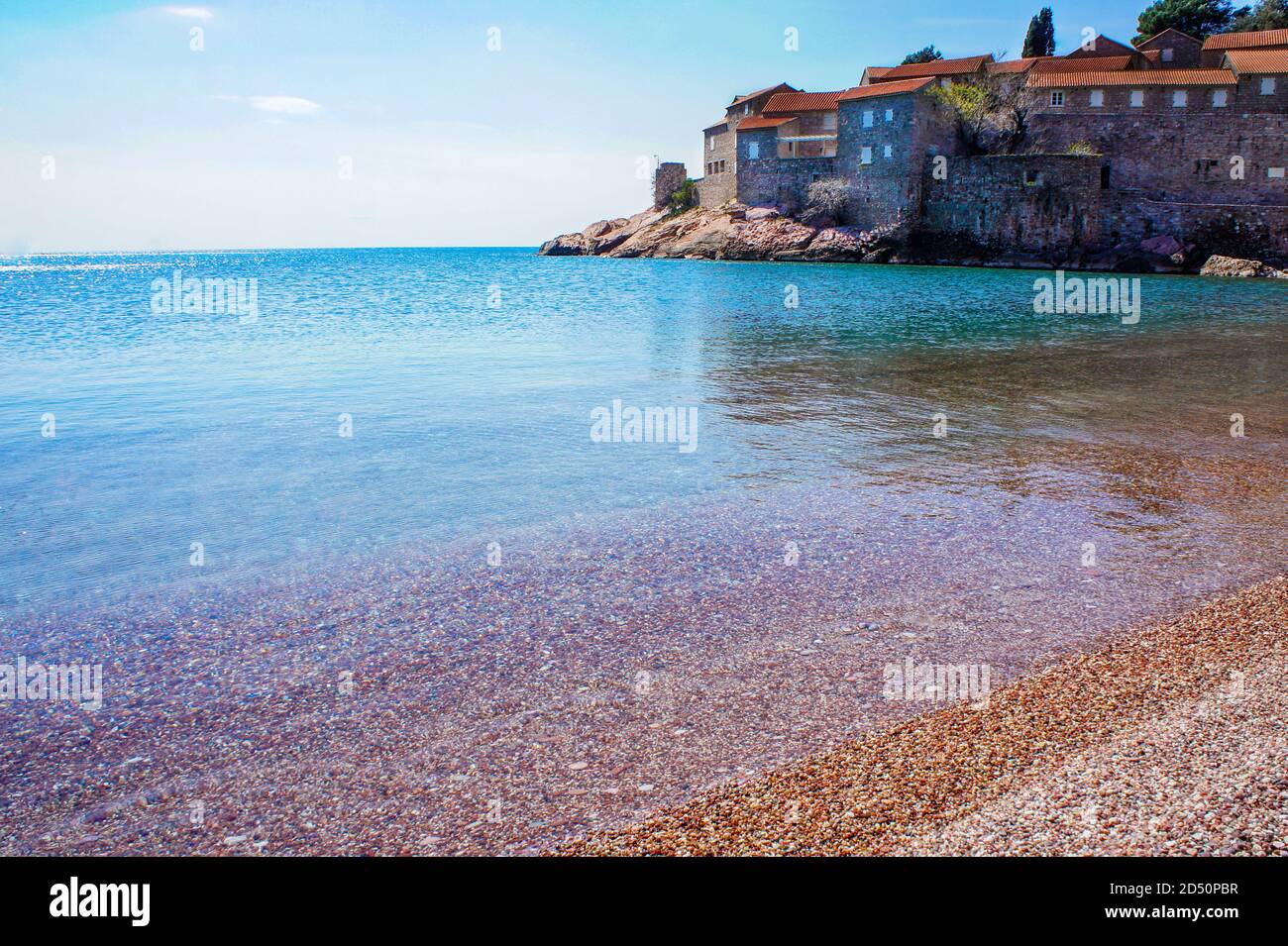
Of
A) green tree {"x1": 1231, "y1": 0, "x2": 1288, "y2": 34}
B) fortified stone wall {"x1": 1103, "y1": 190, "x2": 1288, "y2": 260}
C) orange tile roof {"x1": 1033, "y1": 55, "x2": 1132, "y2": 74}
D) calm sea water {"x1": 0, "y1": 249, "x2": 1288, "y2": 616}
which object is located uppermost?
green tree {"x1": 1231, "y1": 0, "x2": 1288, "y2": 34}

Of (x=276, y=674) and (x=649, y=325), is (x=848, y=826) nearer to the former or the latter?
(x=276, y=674)

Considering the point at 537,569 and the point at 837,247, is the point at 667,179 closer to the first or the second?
the point at 837,247

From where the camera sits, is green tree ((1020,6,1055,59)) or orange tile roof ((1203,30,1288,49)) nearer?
orange tile roof ((1203,30,1288,49))

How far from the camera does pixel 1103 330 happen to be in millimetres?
25953

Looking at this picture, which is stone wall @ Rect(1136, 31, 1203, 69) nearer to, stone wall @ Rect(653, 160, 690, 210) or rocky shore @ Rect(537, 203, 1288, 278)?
rocky shore @ Rect(537, 203, 1288, 278)

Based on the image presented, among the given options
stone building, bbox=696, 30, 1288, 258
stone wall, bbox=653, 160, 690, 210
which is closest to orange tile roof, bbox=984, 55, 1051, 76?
stone building, bbox=696, 30, 1288, 258

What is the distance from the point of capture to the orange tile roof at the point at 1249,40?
216 feet

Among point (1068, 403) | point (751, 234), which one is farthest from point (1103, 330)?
point (751, 234)

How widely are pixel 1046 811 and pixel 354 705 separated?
3674 millimetres

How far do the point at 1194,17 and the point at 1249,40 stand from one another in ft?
45.7

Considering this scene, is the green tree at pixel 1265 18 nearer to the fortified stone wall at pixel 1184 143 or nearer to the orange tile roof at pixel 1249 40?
the orange tile roof at pixel 1249 40

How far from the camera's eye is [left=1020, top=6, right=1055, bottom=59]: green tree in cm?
7712

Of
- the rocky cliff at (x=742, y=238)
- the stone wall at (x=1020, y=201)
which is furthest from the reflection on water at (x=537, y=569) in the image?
the rocky cliff at (x=742, y=238)

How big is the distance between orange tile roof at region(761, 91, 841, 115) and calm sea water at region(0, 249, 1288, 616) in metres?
54.0
